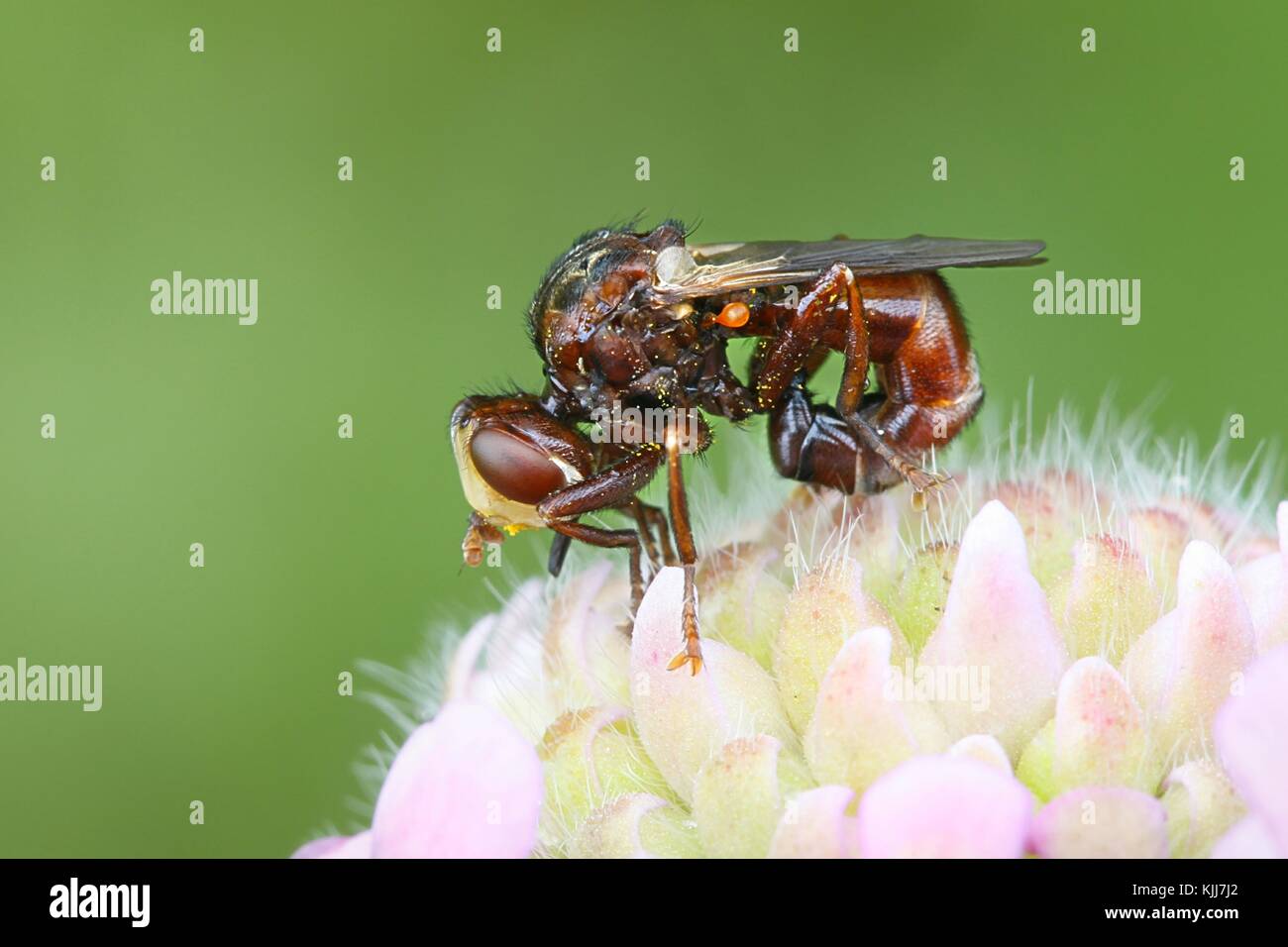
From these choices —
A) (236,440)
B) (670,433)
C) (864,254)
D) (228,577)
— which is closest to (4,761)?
(228,577)

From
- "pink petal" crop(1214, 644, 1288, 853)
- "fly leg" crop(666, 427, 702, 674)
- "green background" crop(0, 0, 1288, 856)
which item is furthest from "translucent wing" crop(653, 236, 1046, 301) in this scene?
"green background" crop(0, 0, 1288, 856)

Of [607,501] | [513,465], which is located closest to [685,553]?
[607,501]

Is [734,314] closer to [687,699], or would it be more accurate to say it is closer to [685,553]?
[685,553]

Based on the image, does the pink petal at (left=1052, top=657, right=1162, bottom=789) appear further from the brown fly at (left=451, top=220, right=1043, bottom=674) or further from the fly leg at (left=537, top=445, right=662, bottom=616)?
the fly leg at (left=537, top=445, right=662, bottom=616)

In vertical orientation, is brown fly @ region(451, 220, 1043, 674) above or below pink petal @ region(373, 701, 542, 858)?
above
